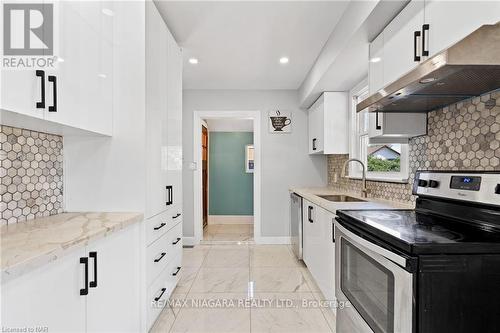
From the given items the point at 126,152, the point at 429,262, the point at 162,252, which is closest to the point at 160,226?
the point at 162,252

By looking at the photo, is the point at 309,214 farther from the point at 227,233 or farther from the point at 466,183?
the point at 227,233

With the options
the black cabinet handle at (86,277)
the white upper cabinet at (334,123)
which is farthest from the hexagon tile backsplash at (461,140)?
the black cabinet handle at (86,277)

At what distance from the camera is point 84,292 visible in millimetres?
1248

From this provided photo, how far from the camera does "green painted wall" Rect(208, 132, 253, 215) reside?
19.7 feet

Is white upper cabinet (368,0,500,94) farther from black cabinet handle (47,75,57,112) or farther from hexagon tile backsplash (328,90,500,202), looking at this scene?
black cabinet handle (47,75,57,112)

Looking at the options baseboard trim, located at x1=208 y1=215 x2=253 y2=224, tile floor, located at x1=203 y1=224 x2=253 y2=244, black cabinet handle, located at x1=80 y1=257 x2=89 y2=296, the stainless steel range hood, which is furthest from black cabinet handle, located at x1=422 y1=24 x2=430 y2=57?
baseboard trim, located at x1=208 y1=215 x2=253 y2=224

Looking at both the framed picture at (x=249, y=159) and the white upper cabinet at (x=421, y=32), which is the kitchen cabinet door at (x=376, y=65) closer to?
the white upper cabinet at (x=421, y=32)

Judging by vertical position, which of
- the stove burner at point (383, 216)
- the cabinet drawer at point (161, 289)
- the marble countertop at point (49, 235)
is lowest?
the cabinet drawer at point (161, 289)

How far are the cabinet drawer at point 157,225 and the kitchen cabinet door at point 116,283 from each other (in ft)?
0.35

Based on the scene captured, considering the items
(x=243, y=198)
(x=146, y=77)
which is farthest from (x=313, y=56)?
(x=243, y=198)

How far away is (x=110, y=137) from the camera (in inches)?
73.4

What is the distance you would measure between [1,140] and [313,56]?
9.30ft

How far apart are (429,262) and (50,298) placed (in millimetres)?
1385

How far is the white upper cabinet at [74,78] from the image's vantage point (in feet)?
3.86
